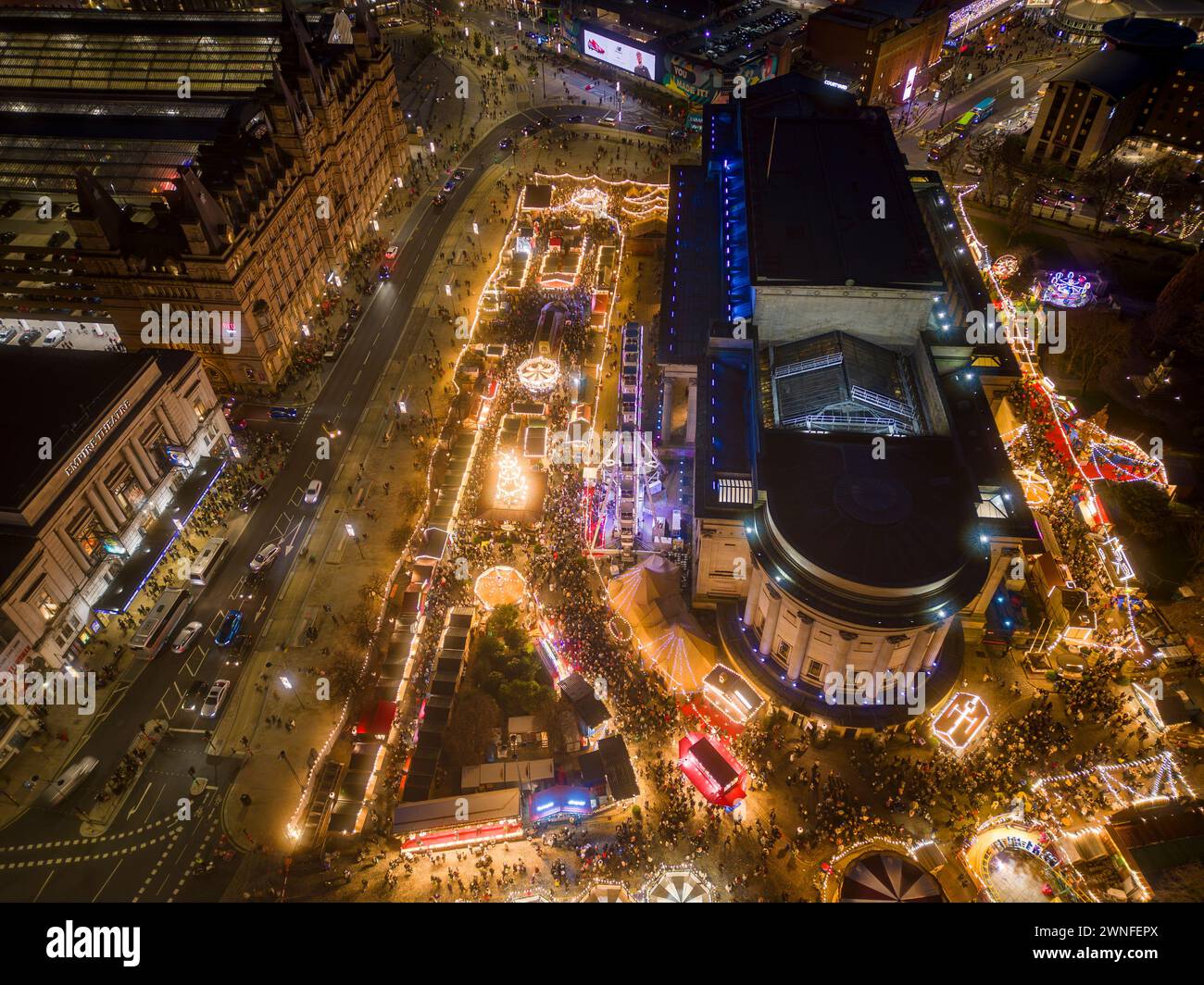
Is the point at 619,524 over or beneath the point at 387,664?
over

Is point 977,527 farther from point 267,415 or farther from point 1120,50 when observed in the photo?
point 1120,50

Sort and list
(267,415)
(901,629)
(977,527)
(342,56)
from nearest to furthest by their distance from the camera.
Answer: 1. (901,629)
2. (977,527)
3. (267,415)
4. (342,56)

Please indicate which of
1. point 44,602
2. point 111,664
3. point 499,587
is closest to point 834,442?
point 499,587

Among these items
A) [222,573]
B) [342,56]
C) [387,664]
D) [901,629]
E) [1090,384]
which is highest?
[342,56]

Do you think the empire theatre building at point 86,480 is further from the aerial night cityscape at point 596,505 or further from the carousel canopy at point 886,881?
the carousel canopy at point 886,881

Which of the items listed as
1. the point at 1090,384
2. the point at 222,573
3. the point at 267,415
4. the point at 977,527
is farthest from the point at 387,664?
the point at 1090,384

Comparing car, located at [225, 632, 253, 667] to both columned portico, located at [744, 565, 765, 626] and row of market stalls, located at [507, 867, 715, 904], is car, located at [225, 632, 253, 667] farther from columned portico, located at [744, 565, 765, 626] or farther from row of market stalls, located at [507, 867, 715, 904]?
columned portico, located at [744, 565, 765, 626]

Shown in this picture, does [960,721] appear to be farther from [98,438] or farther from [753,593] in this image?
[98,438]

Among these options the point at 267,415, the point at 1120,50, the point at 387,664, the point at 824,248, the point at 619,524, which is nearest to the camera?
the point at 387,664
